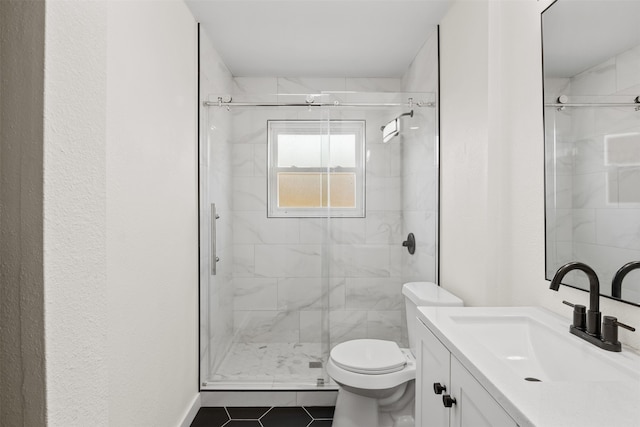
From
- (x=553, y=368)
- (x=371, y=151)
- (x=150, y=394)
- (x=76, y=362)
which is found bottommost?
(x=150, y=394)

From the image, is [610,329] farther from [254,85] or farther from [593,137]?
[254,85]

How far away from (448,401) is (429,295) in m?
1.03

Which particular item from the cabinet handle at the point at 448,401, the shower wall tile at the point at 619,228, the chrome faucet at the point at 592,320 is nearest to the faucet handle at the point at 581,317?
the chrome faucet at the point at 592,320

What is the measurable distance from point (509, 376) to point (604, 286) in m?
0.59

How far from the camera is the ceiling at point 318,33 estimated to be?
2246mm

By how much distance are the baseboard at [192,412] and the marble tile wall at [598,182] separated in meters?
2.07

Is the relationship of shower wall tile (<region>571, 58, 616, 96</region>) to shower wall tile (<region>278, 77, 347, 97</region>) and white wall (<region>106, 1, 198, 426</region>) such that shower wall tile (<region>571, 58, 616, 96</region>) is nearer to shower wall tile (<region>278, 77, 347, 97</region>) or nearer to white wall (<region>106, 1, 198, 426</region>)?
white wall (<region>106, 1, 198, 426</region>)

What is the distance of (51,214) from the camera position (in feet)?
2.15

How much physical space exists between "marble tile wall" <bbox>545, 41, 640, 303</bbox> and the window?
1260 millimetres

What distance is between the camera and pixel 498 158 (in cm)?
178

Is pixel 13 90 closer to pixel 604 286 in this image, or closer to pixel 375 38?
pixel 604 286

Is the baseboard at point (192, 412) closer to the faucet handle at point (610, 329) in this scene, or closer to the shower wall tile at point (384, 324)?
the shower wall tile at point (384, 324)

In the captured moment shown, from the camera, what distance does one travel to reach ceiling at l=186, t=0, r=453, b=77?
2246mm

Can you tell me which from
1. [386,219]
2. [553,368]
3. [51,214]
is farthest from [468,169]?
[51,214]
